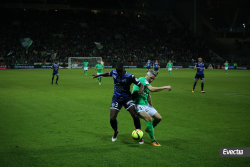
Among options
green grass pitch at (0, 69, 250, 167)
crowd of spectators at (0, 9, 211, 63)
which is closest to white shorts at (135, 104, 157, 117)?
green grass pitch at (0, 69, 250, 167)

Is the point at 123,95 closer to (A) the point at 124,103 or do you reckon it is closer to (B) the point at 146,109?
(A) the point at 124,103

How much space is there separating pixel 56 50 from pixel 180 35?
116ft

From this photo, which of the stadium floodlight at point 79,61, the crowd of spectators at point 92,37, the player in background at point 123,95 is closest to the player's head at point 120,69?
the player in background at point 123,95

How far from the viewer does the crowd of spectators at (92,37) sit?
6091 centimetres

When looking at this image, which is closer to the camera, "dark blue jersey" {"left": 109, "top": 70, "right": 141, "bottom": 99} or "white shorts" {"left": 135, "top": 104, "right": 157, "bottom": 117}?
"dark blue jersey" {"left": 109, "top": 70, "right": 141, "bottom": 99}

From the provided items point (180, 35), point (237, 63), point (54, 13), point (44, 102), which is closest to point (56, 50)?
Result: point (54, 13)

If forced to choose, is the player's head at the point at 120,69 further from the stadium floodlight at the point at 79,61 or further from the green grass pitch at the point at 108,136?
the stadium floodlight at the point at 79,61

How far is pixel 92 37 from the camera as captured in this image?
6812 centimetres

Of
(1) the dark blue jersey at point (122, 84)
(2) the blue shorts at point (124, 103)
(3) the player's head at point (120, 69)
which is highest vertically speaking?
(3) the player's head at point (120, 69)

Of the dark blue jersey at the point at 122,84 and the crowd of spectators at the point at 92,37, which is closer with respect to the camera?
the dark blue jersey at the point at 122,84

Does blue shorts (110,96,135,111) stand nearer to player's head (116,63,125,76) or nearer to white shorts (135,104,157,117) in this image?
white shorts (135,104,157,117)

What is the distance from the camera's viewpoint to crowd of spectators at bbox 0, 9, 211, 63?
60912 millimetres

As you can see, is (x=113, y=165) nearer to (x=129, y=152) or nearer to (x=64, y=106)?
(x=129, y=152)

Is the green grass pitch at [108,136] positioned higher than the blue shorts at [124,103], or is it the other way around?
the blue shorts at [124,103]
